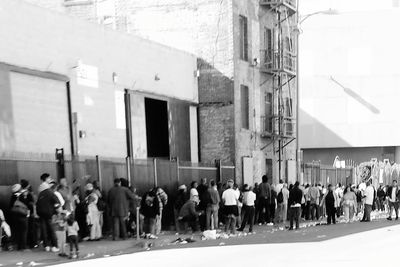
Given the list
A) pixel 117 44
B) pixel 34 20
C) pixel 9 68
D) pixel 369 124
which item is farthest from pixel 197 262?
pixel 369 124

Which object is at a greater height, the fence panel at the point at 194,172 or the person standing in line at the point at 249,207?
the fence panel at the point at 194,172

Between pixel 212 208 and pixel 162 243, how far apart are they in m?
3.84

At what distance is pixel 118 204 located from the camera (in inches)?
798

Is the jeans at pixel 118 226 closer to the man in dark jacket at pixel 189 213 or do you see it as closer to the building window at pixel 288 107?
the man in dark jacket at pixel 189 213

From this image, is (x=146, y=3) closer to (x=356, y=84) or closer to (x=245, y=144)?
(x=245, y=144)

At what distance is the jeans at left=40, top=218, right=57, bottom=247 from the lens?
685 inches

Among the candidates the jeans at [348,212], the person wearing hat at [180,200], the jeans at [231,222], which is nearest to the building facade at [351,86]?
the jeans at [348,212]

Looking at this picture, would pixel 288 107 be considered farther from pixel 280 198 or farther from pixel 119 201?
pixel 119 201

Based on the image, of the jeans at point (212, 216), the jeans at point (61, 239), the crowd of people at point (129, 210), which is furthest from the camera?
the jeans at point (212, 216)

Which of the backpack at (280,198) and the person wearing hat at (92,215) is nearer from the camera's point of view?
the person wearing hat at (92,215)

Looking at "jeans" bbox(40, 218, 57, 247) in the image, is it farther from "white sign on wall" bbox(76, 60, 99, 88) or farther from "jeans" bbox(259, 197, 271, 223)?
"jeans" bbox(259, 197, 271, 223)

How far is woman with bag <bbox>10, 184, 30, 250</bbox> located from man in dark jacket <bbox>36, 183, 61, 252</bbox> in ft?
1.13

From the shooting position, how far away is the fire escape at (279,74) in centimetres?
3538

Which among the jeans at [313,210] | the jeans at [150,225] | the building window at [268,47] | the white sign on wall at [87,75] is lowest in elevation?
the jeans at [313,210]
